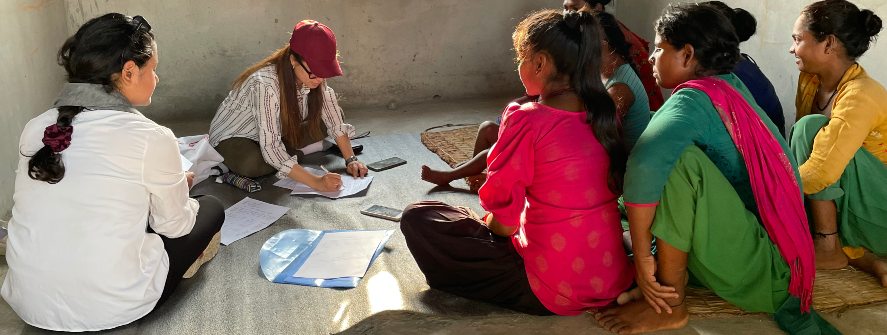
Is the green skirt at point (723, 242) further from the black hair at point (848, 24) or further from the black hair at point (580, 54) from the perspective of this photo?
the black hair at point (848, 24)

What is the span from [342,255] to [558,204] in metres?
0.99

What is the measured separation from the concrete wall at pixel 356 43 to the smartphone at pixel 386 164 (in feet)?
4.04

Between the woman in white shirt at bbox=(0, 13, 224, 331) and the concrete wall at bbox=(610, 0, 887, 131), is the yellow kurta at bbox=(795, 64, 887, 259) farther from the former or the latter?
the woman in white shirt at bbox=(0, 13, 224, 331)

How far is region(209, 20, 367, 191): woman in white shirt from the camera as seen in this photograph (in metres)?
3.17

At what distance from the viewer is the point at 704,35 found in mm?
2135

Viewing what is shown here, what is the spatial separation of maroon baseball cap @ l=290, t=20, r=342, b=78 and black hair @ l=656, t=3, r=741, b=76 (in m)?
1.51

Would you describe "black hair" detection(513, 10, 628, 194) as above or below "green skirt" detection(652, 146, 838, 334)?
above

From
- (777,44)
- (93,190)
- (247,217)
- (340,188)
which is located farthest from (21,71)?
(777,44)

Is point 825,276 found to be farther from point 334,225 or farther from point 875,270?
point 334,225

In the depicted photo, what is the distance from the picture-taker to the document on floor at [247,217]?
297 cm

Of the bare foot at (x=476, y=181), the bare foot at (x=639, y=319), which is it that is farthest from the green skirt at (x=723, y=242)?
the bare foot at (x=476, y=181)

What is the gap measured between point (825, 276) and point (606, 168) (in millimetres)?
1082

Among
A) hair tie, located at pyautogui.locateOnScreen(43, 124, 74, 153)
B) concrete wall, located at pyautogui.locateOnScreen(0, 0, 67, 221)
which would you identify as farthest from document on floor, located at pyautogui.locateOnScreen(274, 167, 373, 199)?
hair tie, located at pyautogui.locateOnScreen(43, 124, 74, 153)

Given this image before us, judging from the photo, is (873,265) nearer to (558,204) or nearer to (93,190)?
(558,204)
